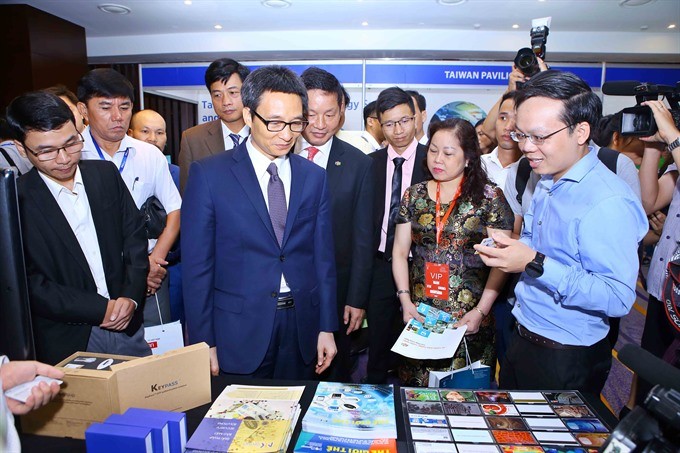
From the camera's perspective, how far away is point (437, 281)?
7.13 feet

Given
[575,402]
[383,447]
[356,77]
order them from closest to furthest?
[383,447] → [575,402] → [356,77]

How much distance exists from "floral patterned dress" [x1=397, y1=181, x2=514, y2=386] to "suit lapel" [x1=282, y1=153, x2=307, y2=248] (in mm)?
734

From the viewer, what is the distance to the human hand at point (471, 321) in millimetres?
2107

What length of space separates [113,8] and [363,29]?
3.72m

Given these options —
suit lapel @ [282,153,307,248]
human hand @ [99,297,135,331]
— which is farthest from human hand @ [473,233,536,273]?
human hand @ [99,297,135,331]

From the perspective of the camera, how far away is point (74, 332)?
1.82m

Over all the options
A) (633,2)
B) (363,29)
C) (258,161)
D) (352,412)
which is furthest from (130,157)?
(633,2)

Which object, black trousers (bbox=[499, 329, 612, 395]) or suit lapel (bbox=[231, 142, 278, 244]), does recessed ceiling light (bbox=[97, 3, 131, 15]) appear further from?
black trousers (bbox=[499, 329, 612, 395])

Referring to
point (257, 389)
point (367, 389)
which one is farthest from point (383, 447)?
Result: point (257, 389)

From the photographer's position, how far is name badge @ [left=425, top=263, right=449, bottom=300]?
2156 mm

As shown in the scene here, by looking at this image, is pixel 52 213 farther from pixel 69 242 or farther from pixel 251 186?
pixel 251 186

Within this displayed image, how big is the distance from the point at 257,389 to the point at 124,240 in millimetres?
1143

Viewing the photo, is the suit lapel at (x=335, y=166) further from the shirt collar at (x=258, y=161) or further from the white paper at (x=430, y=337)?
Result: the white paper at (x=430, y=337)

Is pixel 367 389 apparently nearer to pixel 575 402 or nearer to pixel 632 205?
pixel 575 402
